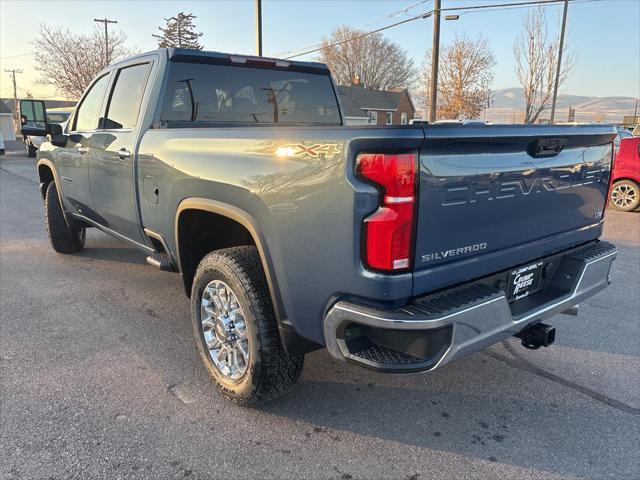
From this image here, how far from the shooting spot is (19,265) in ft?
18.8


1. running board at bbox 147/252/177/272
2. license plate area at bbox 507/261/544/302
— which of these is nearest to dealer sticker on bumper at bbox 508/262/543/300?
license plate area at bbox 507/261/544/302

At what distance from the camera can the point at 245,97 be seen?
423cm

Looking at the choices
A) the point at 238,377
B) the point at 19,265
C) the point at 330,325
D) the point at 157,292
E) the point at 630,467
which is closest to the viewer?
the point at 330,325

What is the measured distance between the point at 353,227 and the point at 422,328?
1.62ft

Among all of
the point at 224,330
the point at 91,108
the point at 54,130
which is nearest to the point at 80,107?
the point at 54,130

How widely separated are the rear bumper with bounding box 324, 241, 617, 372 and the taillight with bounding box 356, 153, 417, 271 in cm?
22

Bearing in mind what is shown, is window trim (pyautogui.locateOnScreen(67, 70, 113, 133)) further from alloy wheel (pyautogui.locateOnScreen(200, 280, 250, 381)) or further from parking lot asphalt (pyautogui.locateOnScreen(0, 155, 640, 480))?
alloy wheel (pyautogui.locateOnScreen(200, 280, 250, 381))

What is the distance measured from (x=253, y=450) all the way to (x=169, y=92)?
2.60 meters

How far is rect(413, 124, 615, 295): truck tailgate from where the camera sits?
2.13m

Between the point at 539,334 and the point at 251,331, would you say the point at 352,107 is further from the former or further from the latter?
the point at 251,331

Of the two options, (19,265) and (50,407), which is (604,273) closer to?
(50,407)

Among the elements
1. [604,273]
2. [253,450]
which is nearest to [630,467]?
[604,273]

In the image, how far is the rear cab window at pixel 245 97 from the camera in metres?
3.87

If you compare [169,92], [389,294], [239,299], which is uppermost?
[169,92]
